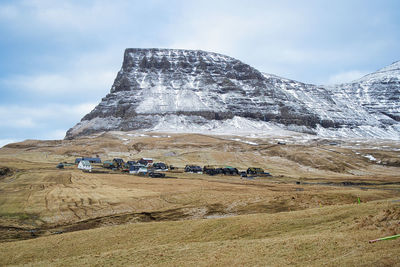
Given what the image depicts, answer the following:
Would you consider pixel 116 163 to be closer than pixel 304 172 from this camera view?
Yes

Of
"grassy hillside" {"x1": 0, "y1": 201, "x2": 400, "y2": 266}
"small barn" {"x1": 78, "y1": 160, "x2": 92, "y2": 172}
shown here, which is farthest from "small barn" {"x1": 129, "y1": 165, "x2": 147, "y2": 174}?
"grassy hillside" {"x1": 0, "y1": 201, "x2": 400, "y2": 266}

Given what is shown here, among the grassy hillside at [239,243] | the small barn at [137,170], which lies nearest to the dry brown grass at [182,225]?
the grassy hillside at [239,243]

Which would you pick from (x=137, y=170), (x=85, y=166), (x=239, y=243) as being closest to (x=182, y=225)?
(x=239, y=243)

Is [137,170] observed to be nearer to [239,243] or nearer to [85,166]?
[85,166]

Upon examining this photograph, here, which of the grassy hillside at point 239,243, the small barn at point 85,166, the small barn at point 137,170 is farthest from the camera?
the small barn at point 85,166

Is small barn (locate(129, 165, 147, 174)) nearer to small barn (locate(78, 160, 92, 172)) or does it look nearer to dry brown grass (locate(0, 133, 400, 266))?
small barn (locate(78, 160, 92, 172))

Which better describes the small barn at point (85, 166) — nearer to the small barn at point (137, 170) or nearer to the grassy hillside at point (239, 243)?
the small barn at point (137, 170)

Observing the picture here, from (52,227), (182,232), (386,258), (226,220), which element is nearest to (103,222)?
(52,227)

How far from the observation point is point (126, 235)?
2659 cm

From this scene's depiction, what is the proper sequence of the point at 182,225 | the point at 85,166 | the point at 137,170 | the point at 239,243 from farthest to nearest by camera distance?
1. the point at 85,166
2. the point at 137,170
3. the point at 182,225
4. the point at 239,243

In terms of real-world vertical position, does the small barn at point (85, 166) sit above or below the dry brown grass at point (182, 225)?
above

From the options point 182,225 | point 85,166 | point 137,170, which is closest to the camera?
point 182,225

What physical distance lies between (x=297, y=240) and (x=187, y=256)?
6.53 metres

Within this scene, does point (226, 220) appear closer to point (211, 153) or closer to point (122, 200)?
point (122, 200)
